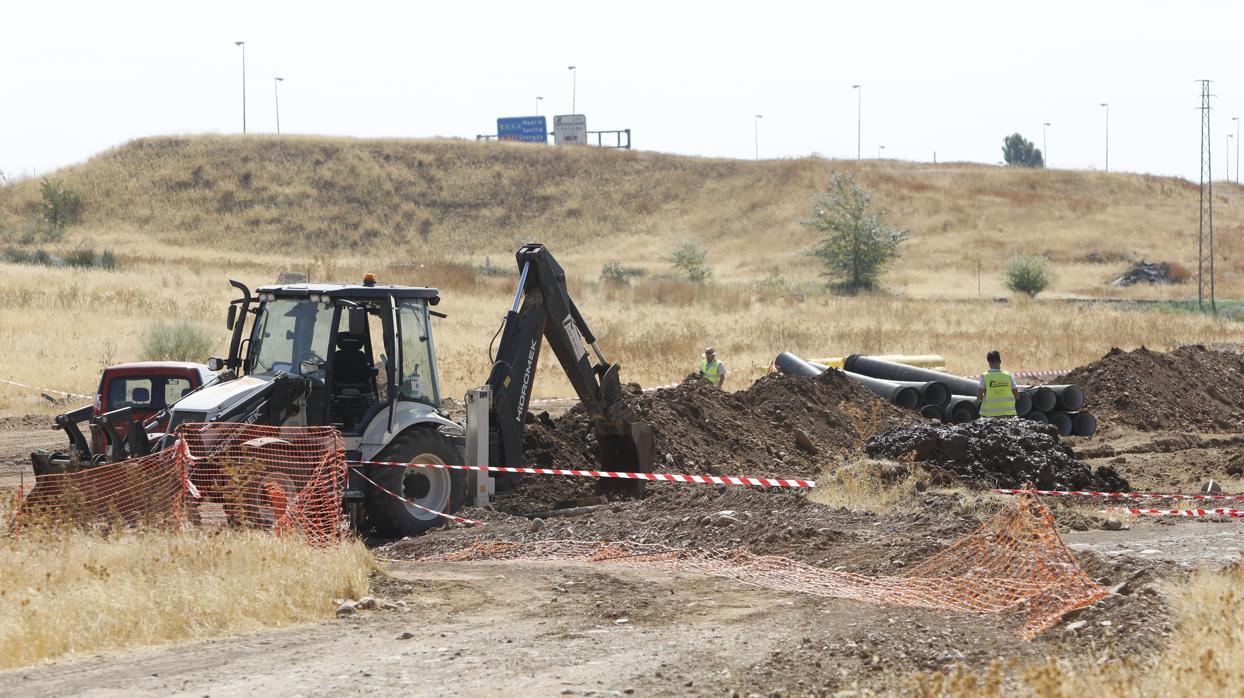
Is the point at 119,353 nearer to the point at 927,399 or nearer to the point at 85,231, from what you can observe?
the point at 927,399

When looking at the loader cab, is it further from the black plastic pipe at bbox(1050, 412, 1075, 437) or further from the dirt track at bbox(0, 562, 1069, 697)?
the black plastic pipe at bbox(1050, 412, 1075, 437)

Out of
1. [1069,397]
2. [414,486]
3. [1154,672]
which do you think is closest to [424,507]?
[414,486]

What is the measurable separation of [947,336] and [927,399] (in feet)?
60.0

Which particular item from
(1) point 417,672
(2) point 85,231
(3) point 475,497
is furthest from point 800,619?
(2) point 85,231

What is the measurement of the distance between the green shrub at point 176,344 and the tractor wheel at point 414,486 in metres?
18.0

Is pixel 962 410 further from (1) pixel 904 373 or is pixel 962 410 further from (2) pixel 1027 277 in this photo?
(2) pixel 1027 277

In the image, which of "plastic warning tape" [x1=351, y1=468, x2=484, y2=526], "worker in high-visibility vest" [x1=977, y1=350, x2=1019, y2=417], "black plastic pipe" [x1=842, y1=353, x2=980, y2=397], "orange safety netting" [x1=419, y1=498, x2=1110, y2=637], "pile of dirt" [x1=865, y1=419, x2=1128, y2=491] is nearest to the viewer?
"orange safety netting" [x1=419, y1=498, x2=1110, y2=637]

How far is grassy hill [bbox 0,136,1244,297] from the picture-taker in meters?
90.9

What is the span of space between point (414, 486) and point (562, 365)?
2.27 metres

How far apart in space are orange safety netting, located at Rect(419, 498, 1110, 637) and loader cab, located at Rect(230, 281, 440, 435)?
1908 mm

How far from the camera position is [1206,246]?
299 feet

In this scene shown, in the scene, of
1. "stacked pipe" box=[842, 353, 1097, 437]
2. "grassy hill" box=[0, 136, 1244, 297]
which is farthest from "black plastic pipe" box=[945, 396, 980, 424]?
"grassy hill" box=[0, 136, 1244, 297]

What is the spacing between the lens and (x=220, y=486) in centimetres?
1156

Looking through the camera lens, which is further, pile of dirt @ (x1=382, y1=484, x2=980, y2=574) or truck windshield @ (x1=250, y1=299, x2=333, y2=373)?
truck windshield @ (x1=250, y1=299, x2=333, y2=373)
